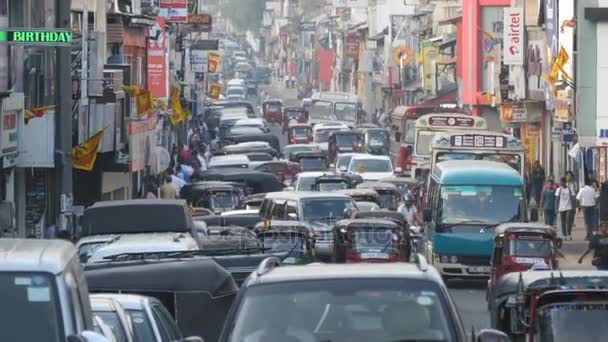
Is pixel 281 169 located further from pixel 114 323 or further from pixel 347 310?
pixel 347 310

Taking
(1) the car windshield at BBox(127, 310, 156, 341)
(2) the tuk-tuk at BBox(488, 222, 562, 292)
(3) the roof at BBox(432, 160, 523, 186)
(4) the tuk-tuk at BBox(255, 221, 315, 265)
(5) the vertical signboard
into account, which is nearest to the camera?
(1) the car windshield at BBox(127, 310, 156, 341)

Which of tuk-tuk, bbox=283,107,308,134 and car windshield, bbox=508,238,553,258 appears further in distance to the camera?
tuk-tuk, bbox=283,107,308,134

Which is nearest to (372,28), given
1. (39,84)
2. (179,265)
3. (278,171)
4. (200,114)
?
(200,114)

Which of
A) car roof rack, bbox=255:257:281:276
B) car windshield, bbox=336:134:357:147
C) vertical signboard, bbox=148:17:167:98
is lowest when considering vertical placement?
car windshield, bbox=336:134:357:147

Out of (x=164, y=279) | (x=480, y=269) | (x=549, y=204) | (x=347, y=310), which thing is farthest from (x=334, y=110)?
(x=347, y=310)

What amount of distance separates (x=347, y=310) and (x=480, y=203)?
2345 centimetres

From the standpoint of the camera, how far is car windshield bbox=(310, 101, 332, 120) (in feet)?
308

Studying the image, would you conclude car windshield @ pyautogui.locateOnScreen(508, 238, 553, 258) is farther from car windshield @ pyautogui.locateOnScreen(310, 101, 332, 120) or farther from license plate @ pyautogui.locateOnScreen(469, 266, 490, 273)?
car windshield @ pyautogui.locateOnScreen(310, 101, 332, 120)

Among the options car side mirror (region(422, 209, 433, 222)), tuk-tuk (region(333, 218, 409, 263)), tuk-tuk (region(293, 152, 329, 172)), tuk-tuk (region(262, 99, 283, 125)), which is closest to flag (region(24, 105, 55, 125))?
tuk-tuk (region(333, 218, 409, 263))

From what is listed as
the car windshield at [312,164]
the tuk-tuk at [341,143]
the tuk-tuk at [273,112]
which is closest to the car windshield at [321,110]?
the tuk-tuk at [341,143]

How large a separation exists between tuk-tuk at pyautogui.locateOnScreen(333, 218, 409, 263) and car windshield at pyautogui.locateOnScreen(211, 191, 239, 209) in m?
11.9

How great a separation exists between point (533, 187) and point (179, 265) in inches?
1498

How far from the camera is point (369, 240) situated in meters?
30.3

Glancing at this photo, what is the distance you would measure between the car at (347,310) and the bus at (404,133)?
160 feet
